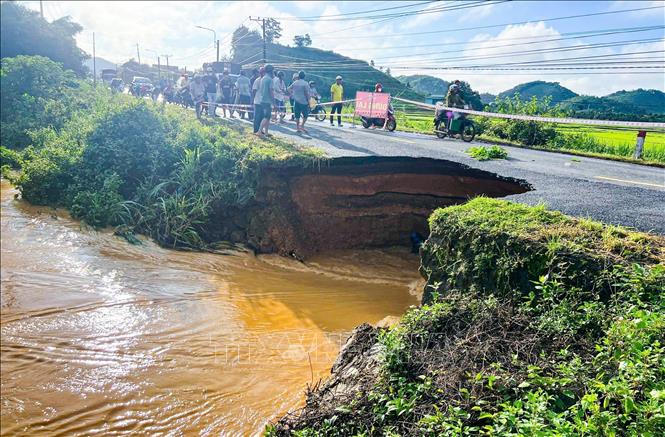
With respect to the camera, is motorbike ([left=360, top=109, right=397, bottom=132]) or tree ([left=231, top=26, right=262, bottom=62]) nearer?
motorbike ([left=360, top=109, right=397, bottom=132])

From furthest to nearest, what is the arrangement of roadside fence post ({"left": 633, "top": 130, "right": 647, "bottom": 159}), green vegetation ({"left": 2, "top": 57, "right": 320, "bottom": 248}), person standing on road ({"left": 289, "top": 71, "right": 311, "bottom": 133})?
1. person standing on road ({"left": 289, "top": 71, "right": 311, "bottom": 133})
2. roadside fence post ({"left": 633, "top": 130, "right": 647, "bottom": 159})
3. green vegetation ({"left": 2, "top": 57, "right": 320, "bottom": 248})

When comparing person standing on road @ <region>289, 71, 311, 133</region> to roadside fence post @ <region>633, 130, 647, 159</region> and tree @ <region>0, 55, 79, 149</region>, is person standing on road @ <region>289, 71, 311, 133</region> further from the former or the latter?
tree @ <region>0, 55, 79, 149</region>

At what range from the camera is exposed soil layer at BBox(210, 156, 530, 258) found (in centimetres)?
870

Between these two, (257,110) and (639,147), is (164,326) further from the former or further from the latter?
(639,147)

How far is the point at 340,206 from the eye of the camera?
29.8 ft

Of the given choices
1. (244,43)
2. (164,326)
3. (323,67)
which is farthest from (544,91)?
(244,43)

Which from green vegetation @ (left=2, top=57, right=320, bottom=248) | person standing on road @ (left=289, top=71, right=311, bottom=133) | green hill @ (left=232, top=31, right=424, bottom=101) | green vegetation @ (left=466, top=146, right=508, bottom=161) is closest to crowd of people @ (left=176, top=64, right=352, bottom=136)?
person standing on road @ (left=289, top=71, right=311, bottom=133)

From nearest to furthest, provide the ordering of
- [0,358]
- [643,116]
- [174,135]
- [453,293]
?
[453,293] < [0,358] < [643,116] < [174,135]

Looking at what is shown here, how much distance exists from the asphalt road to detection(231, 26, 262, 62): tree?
49500 mm

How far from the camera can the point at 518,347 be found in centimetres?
328

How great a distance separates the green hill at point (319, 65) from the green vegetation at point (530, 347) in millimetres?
35804

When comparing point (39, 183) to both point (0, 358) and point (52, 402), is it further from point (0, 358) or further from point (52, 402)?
point (52, 402)

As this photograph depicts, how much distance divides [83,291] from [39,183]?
4.64 m

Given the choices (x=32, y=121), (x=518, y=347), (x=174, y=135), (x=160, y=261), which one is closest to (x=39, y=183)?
(x=174, y=135)
